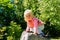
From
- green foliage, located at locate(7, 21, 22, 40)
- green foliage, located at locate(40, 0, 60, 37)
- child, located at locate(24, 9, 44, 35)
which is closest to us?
child, located at locate(24, 9, 44, 35)

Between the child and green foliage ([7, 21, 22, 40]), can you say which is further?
green foliage ([7, 21, 22, 40])

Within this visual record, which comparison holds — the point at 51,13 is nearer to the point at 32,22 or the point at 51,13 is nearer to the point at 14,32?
the point at 14,32

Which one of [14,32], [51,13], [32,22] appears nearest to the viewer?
[32,22]

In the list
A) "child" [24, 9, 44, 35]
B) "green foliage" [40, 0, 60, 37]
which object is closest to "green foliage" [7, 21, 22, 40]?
"child" [24, 9, 44, 35]

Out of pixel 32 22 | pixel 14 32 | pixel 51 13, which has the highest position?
pixel 32 22

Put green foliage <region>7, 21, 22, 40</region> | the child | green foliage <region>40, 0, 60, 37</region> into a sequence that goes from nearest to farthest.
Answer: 1. the child
2. green foliage <region>7, 21, 22, 40</region>
3. green foliage <region>40, 0, 60, 37</region>

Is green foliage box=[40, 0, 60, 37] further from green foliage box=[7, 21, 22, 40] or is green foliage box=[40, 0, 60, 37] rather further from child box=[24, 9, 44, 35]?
child box=[24, 9, 44, 35]

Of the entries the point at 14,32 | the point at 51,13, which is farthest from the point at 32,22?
the point at 51,13

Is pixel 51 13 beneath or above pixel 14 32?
above

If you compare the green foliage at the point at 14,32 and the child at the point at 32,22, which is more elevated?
the child at the point at 32,22

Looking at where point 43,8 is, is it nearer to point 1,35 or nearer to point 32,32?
point 1,35

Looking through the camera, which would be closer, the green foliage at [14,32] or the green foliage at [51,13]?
the green foliage at [14,32]

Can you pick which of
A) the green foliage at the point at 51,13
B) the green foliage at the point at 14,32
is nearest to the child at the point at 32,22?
the green foliage at the point at 14,32

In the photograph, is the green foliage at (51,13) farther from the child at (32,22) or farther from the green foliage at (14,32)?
the child at (32,22)
